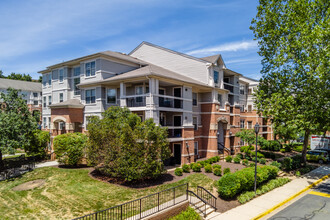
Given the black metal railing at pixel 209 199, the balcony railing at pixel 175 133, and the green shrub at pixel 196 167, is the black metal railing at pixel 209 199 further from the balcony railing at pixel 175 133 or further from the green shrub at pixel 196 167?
the balcony railing at pixel 175 133

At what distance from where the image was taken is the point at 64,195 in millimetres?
14891

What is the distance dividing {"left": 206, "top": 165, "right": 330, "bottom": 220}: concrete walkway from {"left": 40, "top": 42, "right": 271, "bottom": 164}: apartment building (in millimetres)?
9217

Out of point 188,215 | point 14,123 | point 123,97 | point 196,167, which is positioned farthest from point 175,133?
point 14,123

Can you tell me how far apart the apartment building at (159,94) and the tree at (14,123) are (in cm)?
376

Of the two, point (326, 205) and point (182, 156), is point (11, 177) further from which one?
point (326, 205)

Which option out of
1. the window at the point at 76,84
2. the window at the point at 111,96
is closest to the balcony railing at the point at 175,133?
the window at the point at 111,96

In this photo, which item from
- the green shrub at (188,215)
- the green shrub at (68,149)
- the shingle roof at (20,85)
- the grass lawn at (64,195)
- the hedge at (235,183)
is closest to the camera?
the green shrub at (188,215)

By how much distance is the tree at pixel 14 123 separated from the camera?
19.6 metres

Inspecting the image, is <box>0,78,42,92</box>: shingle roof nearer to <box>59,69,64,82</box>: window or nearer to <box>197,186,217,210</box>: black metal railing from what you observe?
<box>59,69,64,82</box>: window

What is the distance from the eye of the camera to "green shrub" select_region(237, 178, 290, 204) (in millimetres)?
15473

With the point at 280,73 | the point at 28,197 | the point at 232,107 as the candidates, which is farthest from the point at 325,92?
the point at 28,197

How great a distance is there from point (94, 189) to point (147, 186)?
3849 millimetres

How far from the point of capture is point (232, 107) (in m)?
33.3

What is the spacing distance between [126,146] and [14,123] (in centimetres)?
1163
